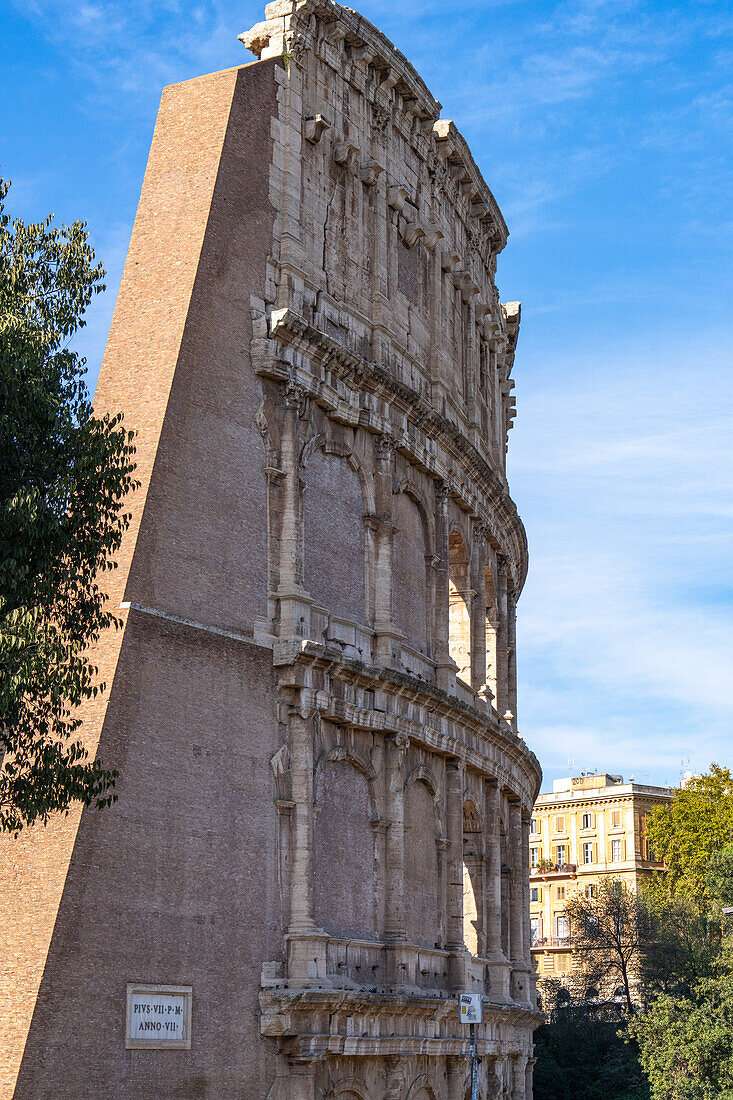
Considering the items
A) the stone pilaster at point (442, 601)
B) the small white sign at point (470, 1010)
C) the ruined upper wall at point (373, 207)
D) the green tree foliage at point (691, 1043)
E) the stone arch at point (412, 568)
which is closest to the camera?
the small white sign at point (470, 1010)

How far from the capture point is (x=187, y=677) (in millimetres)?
19266

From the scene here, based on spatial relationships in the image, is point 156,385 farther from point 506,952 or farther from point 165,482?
point 506,952

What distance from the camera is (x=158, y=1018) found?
17.7 meters

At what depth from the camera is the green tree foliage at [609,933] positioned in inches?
1928

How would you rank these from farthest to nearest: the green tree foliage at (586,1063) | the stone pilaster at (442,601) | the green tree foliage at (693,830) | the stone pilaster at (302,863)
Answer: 1. the green tree foliage at (693,830)
2. the green tree foliage at (586,1063)
3. the stone pilaster at (442,601)
4. the stone pilaster at (302,863)

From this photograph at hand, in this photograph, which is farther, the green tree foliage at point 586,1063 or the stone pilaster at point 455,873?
the green tree foliage at point 586,1063

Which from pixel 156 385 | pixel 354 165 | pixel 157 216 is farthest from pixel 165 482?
pixel 354 165

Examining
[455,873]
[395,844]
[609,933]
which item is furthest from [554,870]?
[395,844]

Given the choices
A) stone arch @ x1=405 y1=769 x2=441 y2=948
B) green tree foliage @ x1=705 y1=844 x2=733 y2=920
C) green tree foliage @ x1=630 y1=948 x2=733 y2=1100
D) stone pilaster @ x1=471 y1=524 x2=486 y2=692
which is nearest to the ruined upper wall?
stone pilaster @ x1=471 y1=524 x2=486 y2=692

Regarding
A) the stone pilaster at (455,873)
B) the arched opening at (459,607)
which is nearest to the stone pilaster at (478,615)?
the arched opening at (459,607)

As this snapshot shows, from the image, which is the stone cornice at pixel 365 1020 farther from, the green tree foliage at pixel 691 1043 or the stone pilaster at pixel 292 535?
the green tree foliage at pixel 691 1043

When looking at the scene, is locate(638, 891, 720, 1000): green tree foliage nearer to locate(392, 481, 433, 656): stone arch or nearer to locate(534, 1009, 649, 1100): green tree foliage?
locate(534, 1009, 649, 1100): green tree foliage

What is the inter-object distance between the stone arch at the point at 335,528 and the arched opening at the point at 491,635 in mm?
7951

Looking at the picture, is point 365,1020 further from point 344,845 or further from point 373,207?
point 373,207
